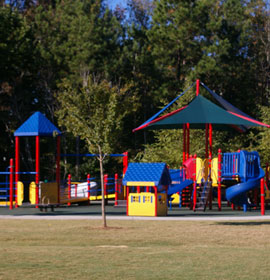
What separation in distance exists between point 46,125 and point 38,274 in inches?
740

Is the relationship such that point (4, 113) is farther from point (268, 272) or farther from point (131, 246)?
point (268, 272)

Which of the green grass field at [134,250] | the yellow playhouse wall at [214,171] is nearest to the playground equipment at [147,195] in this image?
the green grass field at [134,250]

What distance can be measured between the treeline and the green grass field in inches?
995

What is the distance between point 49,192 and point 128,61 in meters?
22.8

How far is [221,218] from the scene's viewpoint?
73.5 ft

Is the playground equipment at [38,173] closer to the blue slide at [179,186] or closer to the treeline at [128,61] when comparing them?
the blue slide at [179,186]

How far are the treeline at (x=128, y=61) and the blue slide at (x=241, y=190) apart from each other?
1717cm

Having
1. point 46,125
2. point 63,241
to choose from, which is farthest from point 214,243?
point 46,125

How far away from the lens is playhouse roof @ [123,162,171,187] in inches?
942

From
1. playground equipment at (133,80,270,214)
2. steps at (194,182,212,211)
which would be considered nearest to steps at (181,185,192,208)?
playground equipment at (133,80,270,214)

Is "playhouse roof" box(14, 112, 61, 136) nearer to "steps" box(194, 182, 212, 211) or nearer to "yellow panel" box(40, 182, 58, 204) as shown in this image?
"yellow panel" box(40, 182, 58, 204)

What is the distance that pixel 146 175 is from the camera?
79.5 feet

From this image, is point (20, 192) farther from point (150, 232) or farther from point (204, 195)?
point (150, 232)

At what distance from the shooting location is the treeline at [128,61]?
46.0 metres
